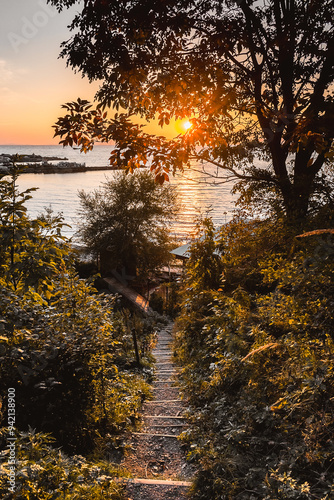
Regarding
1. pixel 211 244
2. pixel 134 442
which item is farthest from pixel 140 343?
pixel 134 442

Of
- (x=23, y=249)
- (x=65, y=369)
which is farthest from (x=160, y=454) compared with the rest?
(x=23, y=249)

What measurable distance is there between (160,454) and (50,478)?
7.11ft

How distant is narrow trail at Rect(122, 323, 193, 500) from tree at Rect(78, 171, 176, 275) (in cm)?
2649

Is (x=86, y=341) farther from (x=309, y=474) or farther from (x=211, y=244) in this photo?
(x=211, y=244)

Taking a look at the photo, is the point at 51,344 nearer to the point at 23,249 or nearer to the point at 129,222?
the point at 23,249

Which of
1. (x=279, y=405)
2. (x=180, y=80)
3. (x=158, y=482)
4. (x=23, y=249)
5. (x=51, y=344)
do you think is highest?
(x=180, y=80)

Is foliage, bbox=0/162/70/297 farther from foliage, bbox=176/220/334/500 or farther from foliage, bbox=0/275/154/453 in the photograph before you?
foliage, bbox=176/220/334/500

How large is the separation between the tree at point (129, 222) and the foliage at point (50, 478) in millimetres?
29370

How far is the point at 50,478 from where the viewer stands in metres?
3.19

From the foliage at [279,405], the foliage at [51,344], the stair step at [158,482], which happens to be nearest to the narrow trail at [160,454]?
the stair step at [158,482]

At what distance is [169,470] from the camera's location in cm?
457

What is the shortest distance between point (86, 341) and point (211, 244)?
5101mm

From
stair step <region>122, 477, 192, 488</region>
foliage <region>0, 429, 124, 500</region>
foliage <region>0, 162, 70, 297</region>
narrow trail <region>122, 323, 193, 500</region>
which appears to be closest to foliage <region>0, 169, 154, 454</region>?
foliage <region>0, 162, 70, 297</region>

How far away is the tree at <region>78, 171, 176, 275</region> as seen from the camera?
111 feet
